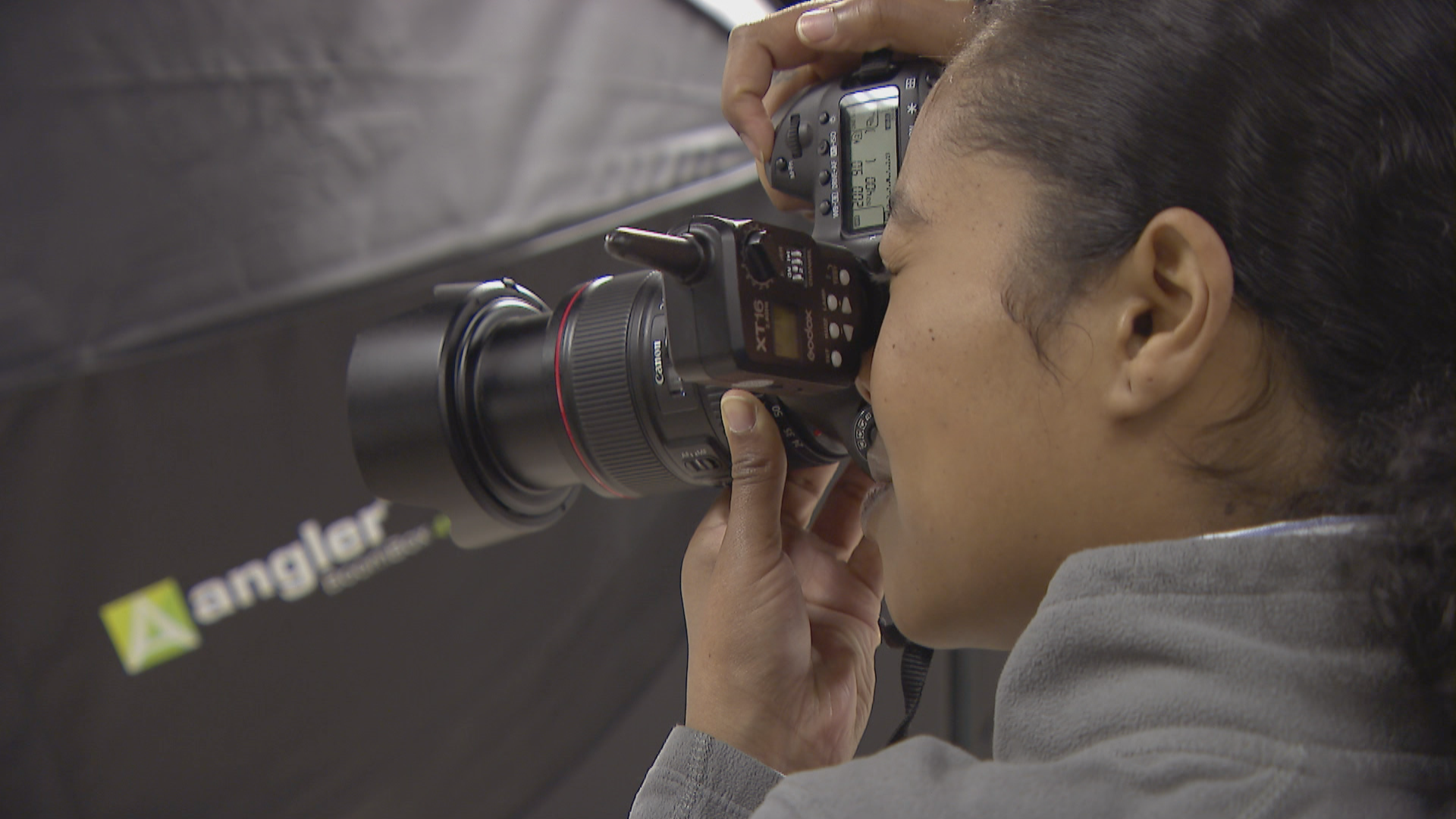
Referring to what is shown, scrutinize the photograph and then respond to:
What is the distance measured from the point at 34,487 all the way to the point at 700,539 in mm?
386

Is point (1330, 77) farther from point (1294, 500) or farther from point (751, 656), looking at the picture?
point (751, 656)

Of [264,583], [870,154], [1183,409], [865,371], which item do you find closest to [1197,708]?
[1183,409]

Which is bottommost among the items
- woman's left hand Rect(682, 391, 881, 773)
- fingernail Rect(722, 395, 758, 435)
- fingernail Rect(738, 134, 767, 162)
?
woman's left hand Rect(682, 391, 881, 773)

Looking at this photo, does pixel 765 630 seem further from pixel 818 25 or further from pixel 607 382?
pixel 818 25

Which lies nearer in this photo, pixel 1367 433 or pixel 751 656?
pixel 1367 433

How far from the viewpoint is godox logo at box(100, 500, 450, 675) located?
2.18ft

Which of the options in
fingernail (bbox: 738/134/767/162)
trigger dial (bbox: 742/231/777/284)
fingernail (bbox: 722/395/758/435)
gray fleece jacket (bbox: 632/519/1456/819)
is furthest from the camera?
fingernail (bbox: 738/134/767/162)

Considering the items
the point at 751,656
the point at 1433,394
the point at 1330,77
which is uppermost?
the point at 1330,77

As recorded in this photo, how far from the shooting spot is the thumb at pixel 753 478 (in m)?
0.61

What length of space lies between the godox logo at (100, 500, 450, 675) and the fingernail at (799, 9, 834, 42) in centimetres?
41

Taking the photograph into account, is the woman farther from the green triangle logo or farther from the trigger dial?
the green triangle logo

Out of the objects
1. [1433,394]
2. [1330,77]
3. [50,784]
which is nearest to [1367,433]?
[1433,394]

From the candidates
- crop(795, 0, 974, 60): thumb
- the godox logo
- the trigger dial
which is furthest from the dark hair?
the godox logo

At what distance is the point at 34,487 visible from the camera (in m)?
0.62
